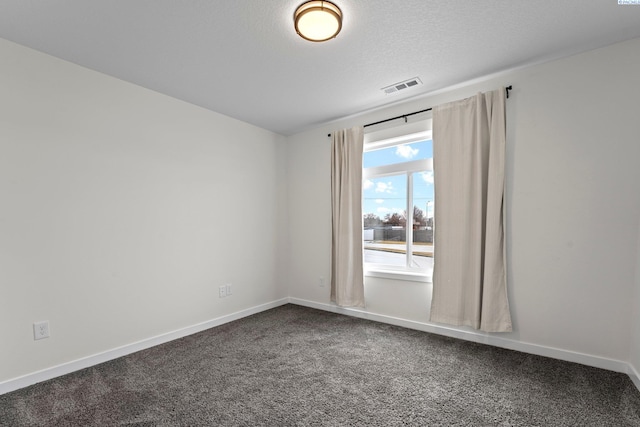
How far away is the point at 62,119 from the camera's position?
2.24 meters

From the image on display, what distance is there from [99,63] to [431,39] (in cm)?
259

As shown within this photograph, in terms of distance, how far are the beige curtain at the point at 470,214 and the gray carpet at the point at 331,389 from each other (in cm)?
33

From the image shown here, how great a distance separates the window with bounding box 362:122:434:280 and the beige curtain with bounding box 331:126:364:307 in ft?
0.46

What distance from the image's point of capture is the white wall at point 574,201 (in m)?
2.08

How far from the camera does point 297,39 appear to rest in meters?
2.03

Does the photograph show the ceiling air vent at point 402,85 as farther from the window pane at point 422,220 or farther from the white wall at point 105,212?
the white wall at point 105,212

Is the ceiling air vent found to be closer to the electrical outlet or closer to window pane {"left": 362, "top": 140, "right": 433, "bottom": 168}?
window pane {"left": 362, "top": 140, "right": 433, "bottom": 168}

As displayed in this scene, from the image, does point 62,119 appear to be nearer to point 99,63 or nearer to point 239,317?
point 99,63

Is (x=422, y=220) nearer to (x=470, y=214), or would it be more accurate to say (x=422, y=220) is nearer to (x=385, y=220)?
(x=385, y=220)

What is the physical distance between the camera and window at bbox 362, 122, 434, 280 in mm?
3135

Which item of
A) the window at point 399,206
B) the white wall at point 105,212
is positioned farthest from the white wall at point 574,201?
the white wall at point 105,212

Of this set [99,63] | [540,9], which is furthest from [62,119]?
[540,9]

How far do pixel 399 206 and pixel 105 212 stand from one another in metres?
2.93

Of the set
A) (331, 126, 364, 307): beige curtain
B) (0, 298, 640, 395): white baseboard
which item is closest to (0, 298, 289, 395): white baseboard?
(0, 298, 640, 395): white baseboard
